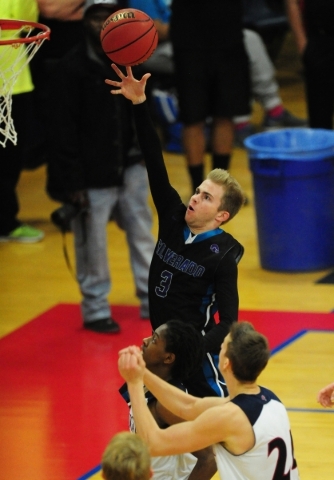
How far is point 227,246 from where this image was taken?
4.42 m

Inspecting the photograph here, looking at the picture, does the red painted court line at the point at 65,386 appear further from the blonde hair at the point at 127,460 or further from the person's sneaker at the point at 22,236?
the blonde hair at the point at 127,460

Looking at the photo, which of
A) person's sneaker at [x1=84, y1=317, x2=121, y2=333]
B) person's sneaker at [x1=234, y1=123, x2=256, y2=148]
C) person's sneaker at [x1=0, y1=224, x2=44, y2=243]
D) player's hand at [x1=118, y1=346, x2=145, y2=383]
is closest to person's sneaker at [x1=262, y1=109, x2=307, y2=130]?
person's sneaker at [x1=234, y1=123, x2=256, y2=148]

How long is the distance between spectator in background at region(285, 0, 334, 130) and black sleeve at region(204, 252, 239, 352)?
429cm

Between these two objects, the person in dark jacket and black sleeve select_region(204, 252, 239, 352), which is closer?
black sleeve select_region(204, 252, 239, 352)

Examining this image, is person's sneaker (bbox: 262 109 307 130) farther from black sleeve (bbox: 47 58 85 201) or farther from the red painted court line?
black sleeve (bbox: 47 58 85 201)

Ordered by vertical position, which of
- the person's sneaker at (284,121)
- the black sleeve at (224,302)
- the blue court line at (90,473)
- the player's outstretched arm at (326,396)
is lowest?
the person's sneaker at (284,121)

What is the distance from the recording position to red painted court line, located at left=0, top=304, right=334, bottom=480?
17.0ft

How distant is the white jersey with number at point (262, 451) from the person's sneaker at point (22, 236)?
5242 mm

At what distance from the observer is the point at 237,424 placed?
3.49 metres

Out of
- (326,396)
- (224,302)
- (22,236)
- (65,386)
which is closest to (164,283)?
(224,302)

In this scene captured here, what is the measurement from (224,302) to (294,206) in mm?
3520

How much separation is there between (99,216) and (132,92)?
7.17 ft

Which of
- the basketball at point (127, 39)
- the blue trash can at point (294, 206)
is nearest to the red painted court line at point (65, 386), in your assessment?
the blue trash can at point (294, 206)

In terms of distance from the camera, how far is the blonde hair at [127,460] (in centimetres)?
321
